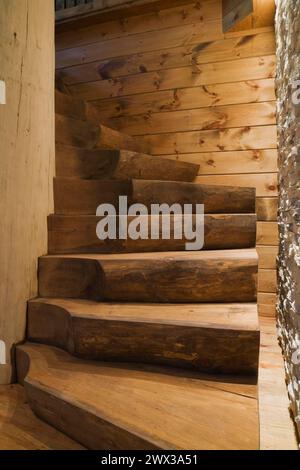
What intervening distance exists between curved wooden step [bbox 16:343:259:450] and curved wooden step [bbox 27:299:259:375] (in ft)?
0.14

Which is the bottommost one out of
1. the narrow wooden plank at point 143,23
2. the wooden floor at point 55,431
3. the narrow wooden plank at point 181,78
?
the wooden floor at point 55,431

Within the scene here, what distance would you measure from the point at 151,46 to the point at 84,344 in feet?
7.91

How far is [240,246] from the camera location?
62.7 inches

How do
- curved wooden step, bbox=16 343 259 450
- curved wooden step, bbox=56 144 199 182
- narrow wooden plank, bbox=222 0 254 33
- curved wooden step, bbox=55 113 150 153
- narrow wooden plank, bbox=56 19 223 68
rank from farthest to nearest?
narrow wooden plank, bbox=56 19 223 68 → narrow wooden plank, bbox=222 0 254 33 → curved wooden step, bbox=55 113 150 153 → curved wooden step, bbox=56 144 199 182 → curved wooden step, bbox=16 343 259 450

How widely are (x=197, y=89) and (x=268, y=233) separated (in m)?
1.23

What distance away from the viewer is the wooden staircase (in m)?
0.87

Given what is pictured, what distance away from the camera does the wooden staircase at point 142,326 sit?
2.84 ft

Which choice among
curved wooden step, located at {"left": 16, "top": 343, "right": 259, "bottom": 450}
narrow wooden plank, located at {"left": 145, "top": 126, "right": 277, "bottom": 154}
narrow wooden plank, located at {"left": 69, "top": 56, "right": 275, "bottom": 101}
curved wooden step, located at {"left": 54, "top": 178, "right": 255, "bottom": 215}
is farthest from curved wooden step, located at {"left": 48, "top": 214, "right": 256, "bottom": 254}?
narrow wooden plank, located at {"left": 69, "top": 56, "right": 275, "bottom": 101}

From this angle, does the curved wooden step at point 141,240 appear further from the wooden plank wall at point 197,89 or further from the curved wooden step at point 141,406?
the wooden plank wall at point 197,89

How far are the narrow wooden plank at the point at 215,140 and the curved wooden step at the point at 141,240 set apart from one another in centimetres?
90

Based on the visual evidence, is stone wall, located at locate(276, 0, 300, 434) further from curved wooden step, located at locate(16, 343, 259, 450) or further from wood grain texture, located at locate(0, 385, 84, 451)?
wood grain texture, located at locate(0, 385, 84, 451)

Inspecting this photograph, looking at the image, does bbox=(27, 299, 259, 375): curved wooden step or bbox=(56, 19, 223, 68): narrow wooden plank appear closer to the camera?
bbox=(27, 299, 259, 375): curved wooden step

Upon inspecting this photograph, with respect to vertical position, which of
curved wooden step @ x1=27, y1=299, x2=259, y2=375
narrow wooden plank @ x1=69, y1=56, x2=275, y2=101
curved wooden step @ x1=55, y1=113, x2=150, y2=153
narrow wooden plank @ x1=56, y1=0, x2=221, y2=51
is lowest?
curved wooden step @ x1=27, y1=299, x2=259, y2=375

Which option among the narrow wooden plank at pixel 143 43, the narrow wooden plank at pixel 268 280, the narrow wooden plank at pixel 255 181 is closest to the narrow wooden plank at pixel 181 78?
the narrow wooden plank at pixel 143 43
